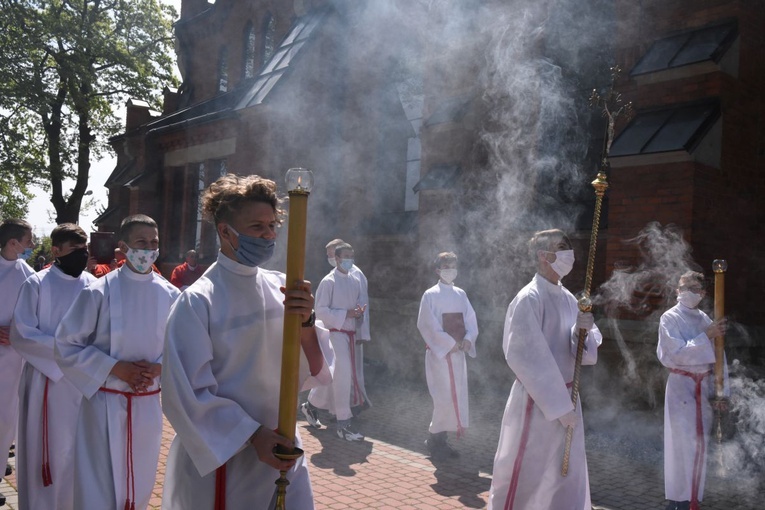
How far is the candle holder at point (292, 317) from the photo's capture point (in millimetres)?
2332

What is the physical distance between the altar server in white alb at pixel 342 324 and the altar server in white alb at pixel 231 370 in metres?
5.58

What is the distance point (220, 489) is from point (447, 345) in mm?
5242

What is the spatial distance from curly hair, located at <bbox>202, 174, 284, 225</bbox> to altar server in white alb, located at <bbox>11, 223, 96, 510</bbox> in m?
2.59

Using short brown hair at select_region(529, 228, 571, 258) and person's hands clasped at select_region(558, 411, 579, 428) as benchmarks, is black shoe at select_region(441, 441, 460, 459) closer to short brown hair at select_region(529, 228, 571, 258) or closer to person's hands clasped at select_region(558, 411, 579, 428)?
person's hands clasped at select_region(558, 411, 579, 428)

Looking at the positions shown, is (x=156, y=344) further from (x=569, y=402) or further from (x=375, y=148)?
(x=375, y=148)

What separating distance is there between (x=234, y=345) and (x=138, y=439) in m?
1.71

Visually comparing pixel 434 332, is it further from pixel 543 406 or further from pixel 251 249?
pixel 251 249

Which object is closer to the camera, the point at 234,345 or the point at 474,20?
the point at 234,345

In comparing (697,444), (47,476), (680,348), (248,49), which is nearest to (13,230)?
(47,476)

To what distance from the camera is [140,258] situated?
4.38m

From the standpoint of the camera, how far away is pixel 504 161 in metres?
10.6

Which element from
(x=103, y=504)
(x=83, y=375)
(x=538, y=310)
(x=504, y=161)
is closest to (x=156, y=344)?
(x=83, y=375)

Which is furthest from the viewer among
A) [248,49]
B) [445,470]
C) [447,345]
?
[248,49]

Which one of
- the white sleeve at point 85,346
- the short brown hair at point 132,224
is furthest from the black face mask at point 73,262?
the white sleeve at point 85,346
